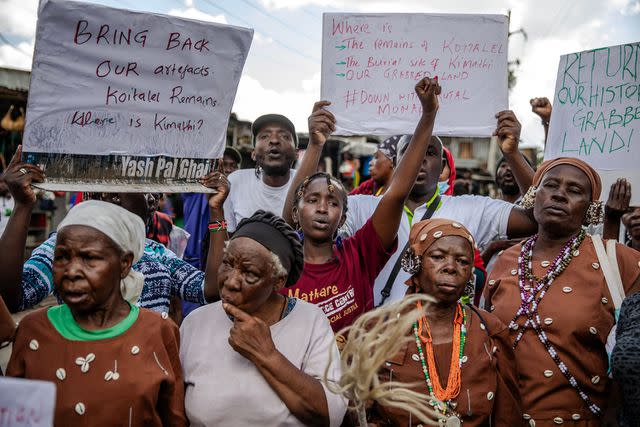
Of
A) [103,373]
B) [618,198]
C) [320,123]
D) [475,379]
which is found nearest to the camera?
[103,373]

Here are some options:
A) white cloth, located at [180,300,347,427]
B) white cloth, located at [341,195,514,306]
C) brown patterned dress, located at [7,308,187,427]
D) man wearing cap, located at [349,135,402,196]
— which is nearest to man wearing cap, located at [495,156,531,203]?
man wearing cap, located at [349,135,402,196]

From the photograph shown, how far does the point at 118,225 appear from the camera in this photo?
7.48 ft

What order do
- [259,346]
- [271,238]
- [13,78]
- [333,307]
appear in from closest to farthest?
[259,346], [271,238], [333,307], [13,78]

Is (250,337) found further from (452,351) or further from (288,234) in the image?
(452,351)

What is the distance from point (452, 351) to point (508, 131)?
5.15 feet

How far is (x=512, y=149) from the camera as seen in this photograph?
3.61 m

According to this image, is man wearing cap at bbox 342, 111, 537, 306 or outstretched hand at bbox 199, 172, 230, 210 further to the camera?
man wearing cap at bbox 342, 111, 537, 306

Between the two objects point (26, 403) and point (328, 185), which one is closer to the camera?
point (26, 403)

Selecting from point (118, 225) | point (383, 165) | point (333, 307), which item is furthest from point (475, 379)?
point (383, 165)

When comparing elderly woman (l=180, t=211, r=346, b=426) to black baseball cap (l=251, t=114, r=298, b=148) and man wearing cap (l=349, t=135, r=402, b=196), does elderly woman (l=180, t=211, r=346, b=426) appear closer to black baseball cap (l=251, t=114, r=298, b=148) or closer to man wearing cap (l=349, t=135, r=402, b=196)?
black baseball cap (l=251, t=114, r=298, b=148)

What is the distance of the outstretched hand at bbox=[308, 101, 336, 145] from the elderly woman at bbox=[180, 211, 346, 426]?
3.83ft

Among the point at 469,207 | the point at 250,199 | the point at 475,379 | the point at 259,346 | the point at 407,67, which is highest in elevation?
the point at 407,67

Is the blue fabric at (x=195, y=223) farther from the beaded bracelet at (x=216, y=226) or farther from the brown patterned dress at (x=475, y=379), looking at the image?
Answer: the brown patterned dress at (x=475, y=379)

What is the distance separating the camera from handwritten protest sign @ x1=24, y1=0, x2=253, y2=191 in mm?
2615
